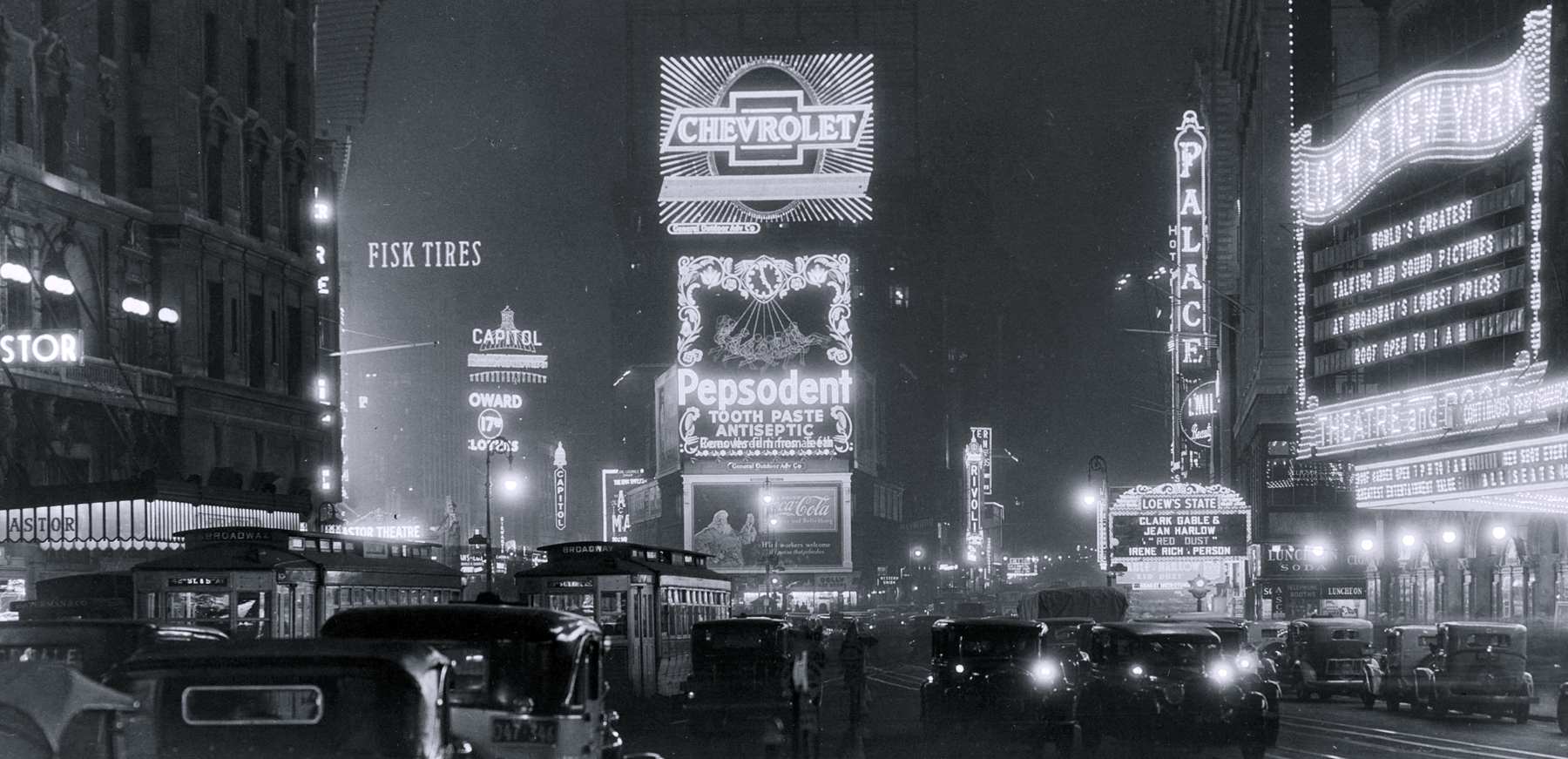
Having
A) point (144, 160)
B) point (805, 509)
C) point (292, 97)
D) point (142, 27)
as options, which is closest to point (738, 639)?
point (144, 160)

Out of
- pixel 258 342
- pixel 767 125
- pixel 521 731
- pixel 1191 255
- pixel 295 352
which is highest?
pixel 767 125

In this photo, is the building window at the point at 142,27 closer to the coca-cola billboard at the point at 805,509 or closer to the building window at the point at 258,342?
the building window at the point at 258,342

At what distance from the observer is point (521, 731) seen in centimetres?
1486

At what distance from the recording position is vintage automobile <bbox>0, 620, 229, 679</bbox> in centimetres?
1636

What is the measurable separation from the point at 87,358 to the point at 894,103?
394 ft

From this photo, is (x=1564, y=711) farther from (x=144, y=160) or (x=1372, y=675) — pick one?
(x=144, y=160)

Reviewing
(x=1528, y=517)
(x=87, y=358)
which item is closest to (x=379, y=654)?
(x=87, y=358)

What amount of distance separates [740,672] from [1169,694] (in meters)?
8.80

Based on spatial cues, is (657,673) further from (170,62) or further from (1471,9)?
(1471,9)

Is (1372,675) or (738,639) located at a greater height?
(738,639)

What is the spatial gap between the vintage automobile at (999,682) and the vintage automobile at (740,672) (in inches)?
83.4

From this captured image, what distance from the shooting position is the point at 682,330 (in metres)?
113

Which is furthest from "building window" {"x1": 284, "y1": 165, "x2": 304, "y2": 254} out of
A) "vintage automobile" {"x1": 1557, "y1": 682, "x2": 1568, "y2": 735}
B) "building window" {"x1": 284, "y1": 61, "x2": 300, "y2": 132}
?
"vintage automobile" {"x1": 1557, "y1": 682, "x2": 1568, "y2": 735}

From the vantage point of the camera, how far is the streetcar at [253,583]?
29.8m
